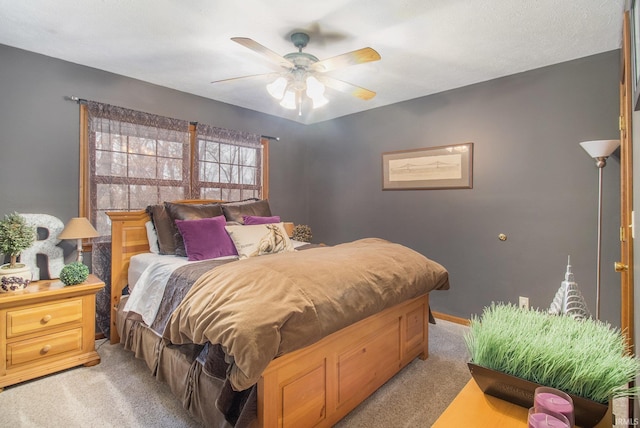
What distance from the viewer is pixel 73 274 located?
7.89 ft

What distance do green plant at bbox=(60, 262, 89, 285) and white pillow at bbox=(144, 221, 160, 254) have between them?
535 millimetres

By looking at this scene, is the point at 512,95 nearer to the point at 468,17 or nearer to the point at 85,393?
the point at 468,17

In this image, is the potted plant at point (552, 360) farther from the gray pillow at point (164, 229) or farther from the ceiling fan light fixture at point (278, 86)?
the gray pillow at point (164, 229)

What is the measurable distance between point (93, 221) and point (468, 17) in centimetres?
344

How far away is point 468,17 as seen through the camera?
2096 mm

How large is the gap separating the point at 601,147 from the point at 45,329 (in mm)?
4267

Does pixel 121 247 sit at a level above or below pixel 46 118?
below

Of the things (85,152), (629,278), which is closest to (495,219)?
(629,278)

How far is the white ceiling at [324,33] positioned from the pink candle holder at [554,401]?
6.82 ft

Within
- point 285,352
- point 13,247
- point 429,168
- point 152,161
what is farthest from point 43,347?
point 429,168

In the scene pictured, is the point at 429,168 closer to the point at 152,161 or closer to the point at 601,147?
the point at 601,147

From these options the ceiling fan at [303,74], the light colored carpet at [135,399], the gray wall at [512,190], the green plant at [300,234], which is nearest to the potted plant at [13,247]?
the light colored carpet at [135,399]

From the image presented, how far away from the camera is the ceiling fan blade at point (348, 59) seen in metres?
1.96

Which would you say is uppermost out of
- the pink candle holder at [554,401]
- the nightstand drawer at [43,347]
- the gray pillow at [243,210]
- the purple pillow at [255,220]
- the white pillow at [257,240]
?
the gray pillow at [243,210]
